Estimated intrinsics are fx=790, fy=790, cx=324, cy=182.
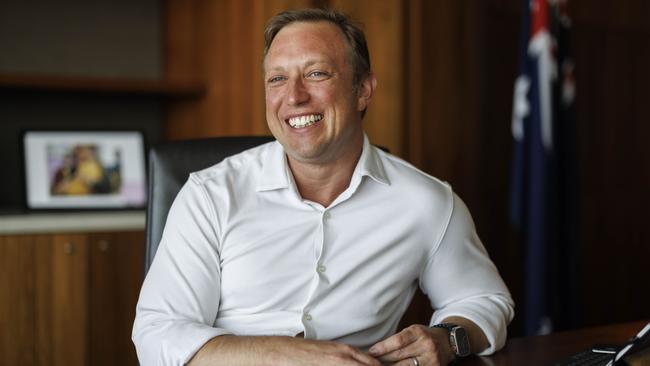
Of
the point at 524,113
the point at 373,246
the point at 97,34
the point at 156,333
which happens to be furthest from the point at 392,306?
the point at 97,34

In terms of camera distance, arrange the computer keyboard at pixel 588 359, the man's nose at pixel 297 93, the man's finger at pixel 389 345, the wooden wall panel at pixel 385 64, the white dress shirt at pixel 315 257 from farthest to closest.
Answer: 1. the wooden wall panel at pixel 385 64
2. the man's nose at pixel 297 93
3. the white dress shirt at pixel 315 257
4. the man's finger at pixel 389 345
5. the computer keyboard at pixel 588 359

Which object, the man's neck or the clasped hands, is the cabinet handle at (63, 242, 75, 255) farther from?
the clasped hands

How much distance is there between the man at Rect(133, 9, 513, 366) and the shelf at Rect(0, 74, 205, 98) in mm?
1574

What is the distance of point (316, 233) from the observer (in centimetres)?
174

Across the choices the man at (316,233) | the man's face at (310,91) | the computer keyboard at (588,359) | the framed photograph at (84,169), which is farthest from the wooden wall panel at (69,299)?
the computer keyboard at (588,359)

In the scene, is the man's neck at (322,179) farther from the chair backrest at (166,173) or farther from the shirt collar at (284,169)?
the chair backrest at (166,173)

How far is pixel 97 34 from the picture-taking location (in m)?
3.53

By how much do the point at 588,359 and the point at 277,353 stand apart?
533mm

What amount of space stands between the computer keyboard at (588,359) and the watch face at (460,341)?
0.21 metres

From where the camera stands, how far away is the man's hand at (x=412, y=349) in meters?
1.43

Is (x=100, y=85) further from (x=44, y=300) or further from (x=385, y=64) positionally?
(x=385, y=64)

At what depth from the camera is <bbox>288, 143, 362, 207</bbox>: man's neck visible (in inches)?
72.5

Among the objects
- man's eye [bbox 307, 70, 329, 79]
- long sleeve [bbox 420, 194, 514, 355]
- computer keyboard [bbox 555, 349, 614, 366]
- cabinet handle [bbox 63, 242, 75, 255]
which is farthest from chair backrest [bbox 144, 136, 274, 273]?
cabinet handle [bbox 63, 242, 75, 255]

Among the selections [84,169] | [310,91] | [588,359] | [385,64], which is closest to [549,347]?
[588,359]
